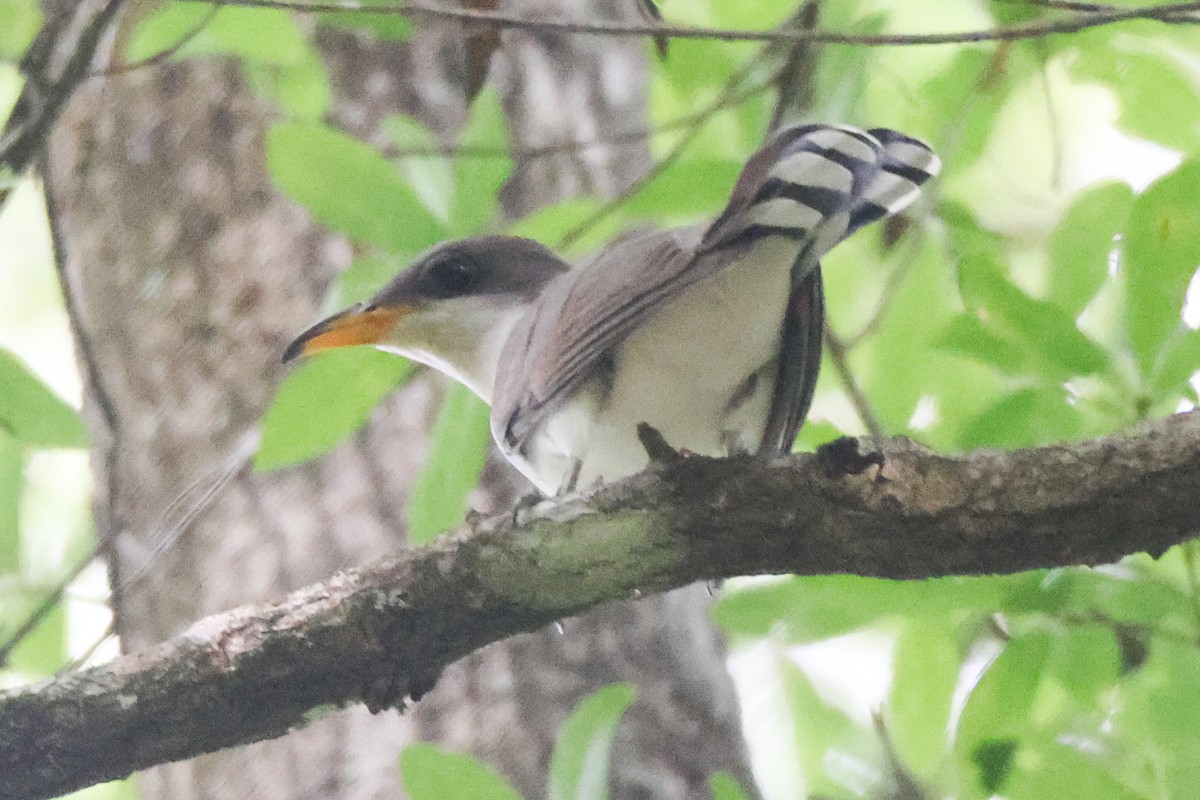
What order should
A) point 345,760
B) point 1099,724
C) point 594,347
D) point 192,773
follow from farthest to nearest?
point 192,773 → point 345,760 → point 1099,724 → point 594,347

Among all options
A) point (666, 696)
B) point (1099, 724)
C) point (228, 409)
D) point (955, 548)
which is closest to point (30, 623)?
point (228, 409)

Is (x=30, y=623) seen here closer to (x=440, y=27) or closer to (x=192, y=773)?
(x=192, y=773)

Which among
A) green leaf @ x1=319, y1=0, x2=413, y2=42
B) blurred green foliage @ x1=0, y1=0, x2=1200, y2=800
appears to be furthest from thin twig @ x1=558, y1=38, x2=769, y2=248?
green leaf @ x1=319, y1=0, x2=413, y2=42

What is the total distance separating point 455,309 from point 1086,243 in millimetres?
1114

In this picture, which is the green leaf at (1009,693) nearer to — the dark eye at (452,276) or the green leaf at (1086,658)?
the green leaf at (1086,658)

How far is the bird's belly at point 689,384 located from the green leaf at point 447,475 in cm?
11

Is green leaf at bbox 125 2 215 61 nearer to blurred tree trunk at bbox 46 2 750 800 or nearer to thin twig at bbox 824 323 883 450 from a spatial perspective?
blurred tree trunk at bbox 46 2 750 800

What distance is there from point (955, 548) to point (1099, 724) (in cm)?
82

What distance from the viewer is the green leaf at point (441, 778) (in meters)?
1.69

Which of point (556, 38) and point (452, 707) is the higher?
point (556, 38)

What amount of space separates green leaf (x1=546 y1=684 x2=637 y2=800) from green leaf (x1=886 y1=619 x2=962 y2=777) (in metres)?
0.47

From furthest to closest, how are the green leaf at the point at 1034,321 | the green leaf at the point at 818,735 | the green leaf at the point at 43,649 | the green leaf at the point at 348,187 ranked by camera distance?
the green leaf at the point at 43,649
the green leaf at the point at 818,735
the green leaf at the point at 348,187
the green leaf at the point at 1034,321

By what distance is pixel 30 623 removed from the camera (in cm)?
212

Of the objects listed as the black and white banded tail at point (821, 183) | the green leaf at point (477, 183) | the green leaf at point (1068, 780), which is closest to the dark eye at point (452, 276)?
the green leaf at point (477, 183)
